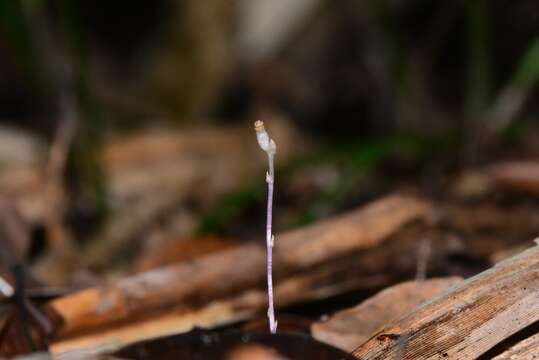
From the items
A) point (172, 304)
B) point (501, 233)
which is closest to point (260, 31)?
point (501, 233)

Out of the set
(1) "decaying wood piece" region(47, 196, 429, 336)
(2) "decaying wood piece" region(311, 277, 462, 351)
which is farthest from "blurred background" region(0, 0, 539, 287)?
(2) "decaying wood piece" region(311, 277, 462, 351)

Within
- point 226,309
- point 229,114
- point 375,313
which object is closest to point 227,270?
point 226,309

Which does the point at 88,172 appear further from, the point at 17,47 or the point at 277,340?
the point at 277,340

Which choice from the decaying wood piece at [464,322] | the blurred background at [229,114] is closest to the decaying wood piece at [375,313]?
the decaying wood piece at [464,322]

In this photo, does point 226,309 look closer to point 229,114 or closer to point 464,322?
point 464,322

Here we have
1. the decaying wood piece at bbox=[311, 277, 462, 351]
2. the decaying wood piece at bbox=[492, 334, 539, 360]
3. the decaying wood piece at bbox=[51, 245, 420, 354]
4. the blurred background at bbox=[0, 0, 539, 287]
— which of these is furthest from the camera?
the blurred background at bbox=[0, 0, 539, 287]

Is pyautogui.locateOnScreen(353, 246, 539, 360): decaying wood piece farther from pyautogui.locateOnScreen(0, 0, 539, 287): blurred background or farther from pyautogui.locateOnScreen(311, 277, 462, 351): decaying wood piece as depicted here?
pyautogui.locateOnScreen(0, 0, 539, 287): blurred background
